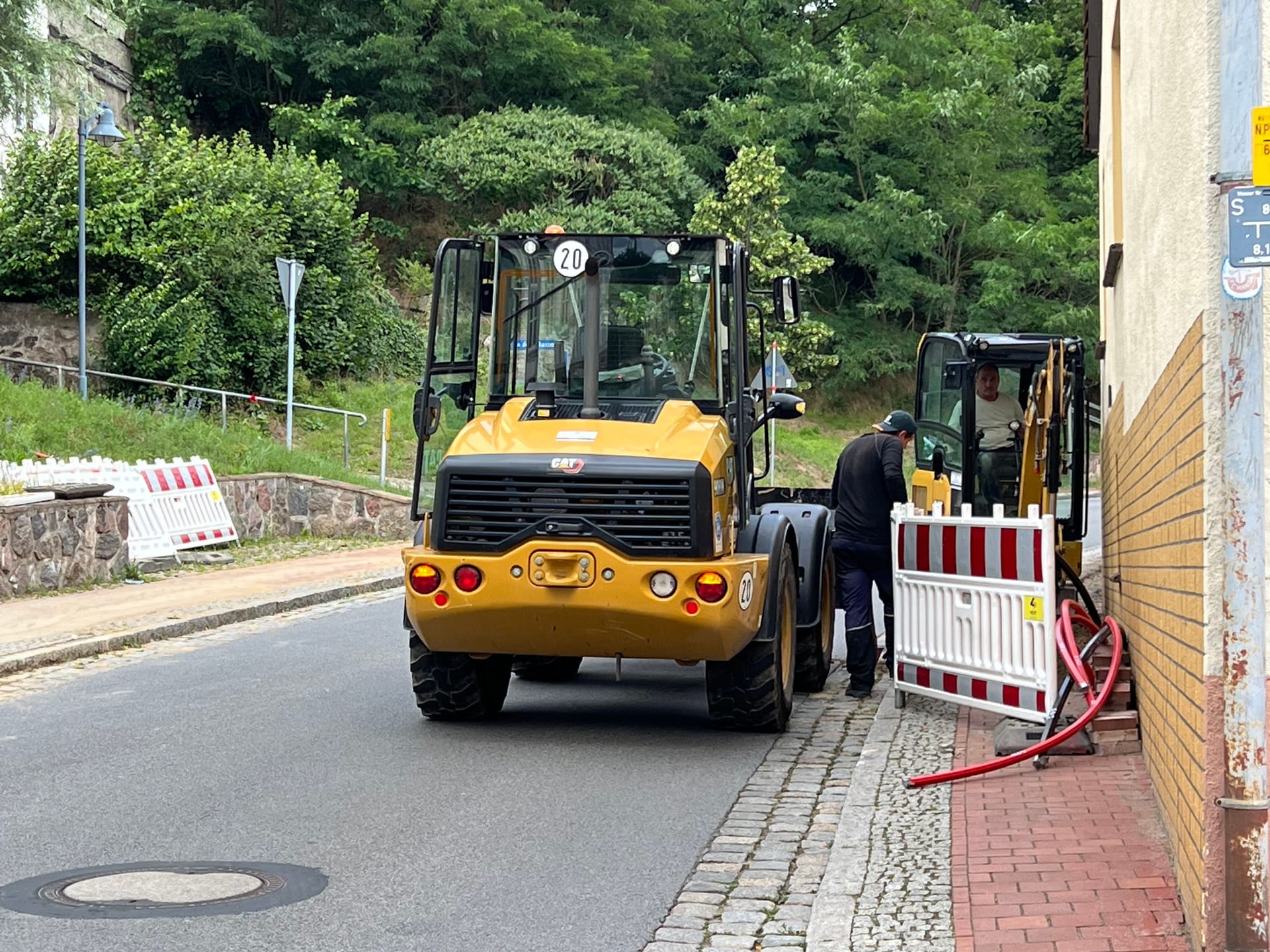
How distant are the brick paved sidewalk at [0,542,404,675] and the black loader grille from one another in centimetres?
452

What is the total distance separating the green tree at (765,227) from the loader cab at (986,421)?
24.3 meters

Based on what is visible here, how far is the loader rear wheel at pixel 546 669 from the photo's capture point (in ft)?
40.3

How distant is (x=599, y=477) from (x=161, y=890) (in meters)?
3.67

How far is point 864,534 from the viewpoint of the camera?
11.6 metres

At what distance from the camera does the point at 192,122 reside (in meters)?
47.8

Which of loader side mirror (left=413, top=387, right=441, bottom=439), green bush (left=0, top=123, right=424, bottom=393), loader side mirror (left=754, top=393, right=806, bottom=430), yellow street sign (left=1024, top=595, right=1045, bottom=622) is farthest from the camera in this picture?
green bush (left=0, top=123, right=424, bottom=393)

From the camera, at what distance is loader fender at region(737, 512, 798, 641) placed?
9.82 metres

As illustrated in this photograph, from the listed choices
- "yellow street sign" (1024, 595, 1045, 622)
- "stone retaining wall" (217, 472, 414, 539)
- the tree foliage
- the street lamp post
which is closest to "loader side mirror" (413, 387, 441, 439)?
→ "yellow street sign" (1024, 595, 1045, 622)

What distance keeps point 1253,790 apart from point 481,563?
5.14 metres

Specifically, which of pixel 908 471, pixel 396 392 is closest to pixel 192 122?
pixel 396 392

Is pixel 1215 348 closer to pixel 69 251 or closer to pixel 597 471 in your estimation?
pixel 597 471

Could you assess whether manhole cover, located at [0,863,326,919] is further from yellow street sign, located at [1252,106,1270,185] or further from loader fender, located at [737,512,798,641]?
yellow street sign, located at [1252,106,1270,185]

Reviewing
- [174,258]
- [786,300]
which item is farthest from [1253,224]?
[174,258]

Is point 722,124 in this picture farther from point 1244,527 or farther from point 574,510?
point 1244,527
